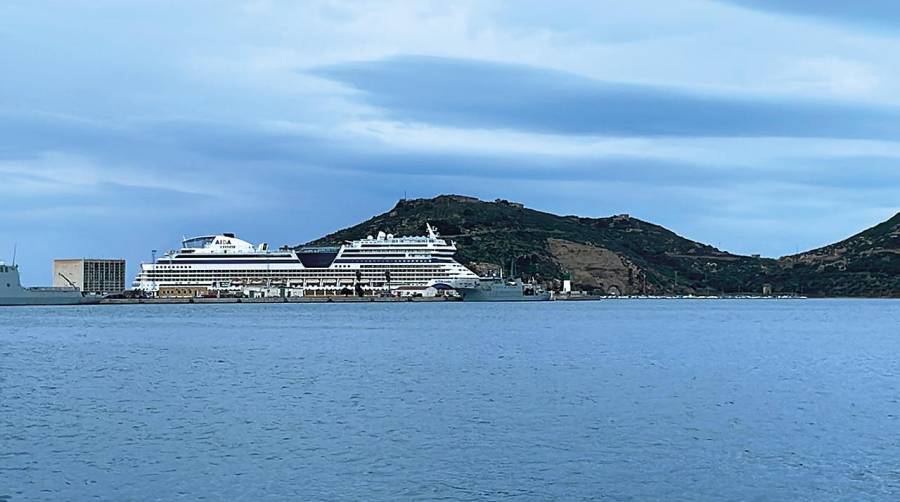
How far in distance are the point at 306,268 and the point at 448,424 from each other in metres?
128

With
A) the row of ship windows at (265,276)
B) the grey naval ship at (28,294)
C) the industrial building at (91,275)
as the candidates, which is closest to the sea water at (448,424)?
the grey naval ship at (28,294)

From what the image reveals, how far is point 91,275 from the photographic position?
18688cm

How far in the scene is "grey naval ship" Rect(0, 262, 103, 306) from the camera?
403ft

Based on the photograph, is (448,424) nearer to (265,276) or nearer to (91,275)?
(265,276)

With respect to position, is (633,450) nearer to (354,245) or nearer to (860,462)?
(860,462)

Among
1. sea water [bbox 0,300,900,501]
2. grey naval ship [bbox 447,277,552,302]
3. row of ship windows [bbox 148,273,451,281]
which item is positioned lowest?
sea water [bbox 0,300,900,501]

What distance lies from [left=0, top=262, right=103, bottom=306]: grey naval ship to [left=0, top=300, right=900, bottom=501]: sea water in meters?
79.5

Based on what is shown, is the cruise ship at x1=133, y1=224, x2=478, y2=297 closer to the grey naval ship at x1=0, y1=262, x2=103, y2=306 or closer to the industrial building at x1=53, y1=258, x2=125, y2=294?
the grey naval ship at x1=0, y1=262, x2=103, y2=306

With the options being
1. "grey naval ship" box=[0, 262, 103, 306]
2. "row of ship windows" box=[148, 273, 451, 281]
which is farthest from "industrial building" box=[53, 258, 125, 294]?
"grey naval ship" box=[0, 262, 103, 306]

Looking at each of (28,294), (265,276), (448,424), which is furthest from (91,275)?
(448,424)

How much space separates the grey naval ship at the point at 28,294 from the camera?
123 meters

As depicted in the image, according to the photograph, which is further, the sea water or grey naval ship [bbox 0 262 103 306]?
grey naval ship [bbox 0 262 103 306]

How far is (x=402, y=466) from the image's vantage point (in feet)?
65.9

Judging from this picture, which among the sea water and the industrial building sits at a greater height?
the industrial building
